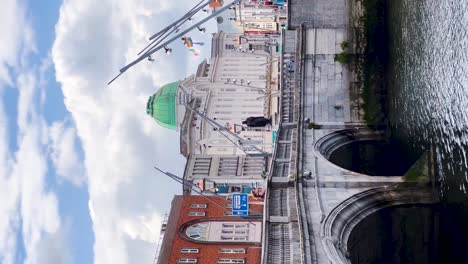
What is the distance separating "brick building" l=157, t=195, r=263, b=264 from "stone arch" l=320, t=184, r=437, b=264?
14.0m

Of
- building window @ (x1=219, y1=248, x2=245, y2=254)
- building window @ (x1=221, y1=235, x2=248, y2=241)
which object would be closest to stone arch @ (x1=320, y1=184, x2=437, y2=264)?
building window @ (x1=219, y1=248, x2=245, y2=254)

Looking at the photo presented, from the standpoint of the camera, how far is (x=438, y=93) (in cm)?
3912

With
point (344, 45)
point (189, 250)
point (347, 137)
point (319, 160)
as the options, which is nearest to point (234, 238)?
point (189, 250)

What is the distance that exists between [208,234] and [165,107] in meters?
52.6

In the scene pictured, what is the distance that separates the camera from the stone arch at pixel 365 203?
35.4 metres

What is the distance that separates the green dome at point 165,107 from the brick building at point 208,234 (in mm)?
46561

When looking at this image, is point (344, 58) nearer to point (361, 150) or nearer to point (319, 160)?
point (361, 150)

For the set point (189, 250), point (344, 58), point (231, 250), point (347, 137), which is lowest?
point (189, 250)

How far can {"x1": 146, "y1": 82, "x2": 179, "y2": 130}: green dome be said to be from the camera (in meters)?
104

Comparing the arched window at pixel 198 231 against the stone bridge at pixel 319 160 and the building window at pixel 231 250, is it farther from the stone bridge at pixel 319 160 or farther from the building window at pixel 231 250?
the stone bridge at pixel 319 160

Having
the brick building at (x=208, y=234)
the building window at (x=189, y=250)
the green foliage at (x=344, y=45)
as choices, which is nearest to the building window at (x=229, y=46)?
the brick building at (x=208, y=234)

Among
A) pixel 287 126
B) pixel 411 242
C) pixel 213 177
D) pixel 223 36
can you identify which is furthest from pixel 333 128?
pixel 223 36

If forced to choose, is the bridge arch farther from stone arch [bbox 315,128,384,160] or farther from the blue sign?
the blue sign

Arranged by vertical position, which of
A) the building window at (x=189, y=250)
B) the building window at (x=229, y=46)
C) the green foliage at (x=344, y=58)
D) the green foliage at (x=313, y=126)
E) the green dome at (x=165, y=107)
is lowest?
the building window at (x=189, y=250)
